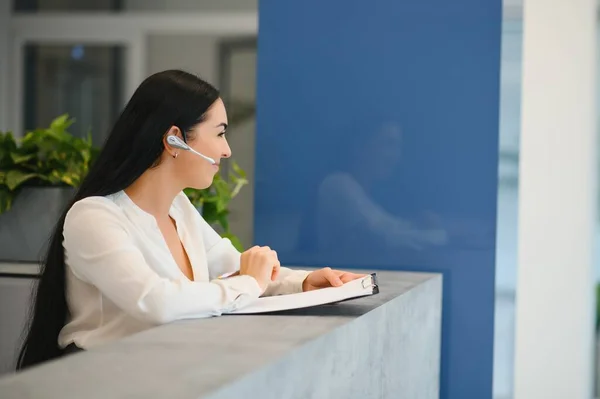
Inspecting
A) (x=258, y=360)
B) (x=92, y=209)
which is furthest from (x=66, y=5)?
(x=258, y=360)

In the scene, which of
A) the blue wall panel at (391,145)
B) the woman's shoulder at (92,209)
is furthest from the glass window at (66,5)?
the woman's shoulder at (92,209)

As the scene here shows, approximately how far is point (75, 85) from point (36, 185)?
3577mm

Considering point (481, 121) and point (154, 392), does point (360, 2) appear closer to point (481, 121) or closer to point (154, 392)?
point (481, 121)

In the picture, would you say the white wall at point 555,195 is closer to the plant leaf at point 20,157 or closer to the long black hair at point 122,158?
the long black hair at point 122,158

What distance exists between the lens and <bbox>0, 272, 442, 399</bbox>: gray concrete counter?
1.13m

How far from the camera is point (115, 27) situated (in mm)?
6266

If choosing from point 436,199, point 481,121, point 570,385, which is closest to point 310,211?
point 436,199

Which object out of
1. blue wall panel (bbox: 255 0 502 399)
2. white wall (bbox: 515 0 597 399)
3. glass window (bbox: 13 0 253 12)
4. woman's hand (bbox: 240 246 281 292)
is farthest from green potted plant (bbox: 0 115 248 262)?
glass window (bbox: 13 0 253 12)

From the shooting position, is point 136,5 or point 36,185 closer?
point 36,185

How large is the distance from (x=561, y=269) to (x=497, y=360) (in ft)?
1.33

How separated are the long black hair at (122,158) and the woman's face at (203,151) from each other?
3 centimetres

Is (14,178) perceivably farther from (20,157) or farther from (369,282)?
(369,282)

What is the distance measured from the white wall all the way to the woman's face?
1.35m

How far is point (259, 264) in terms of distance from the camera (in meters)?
2.07
